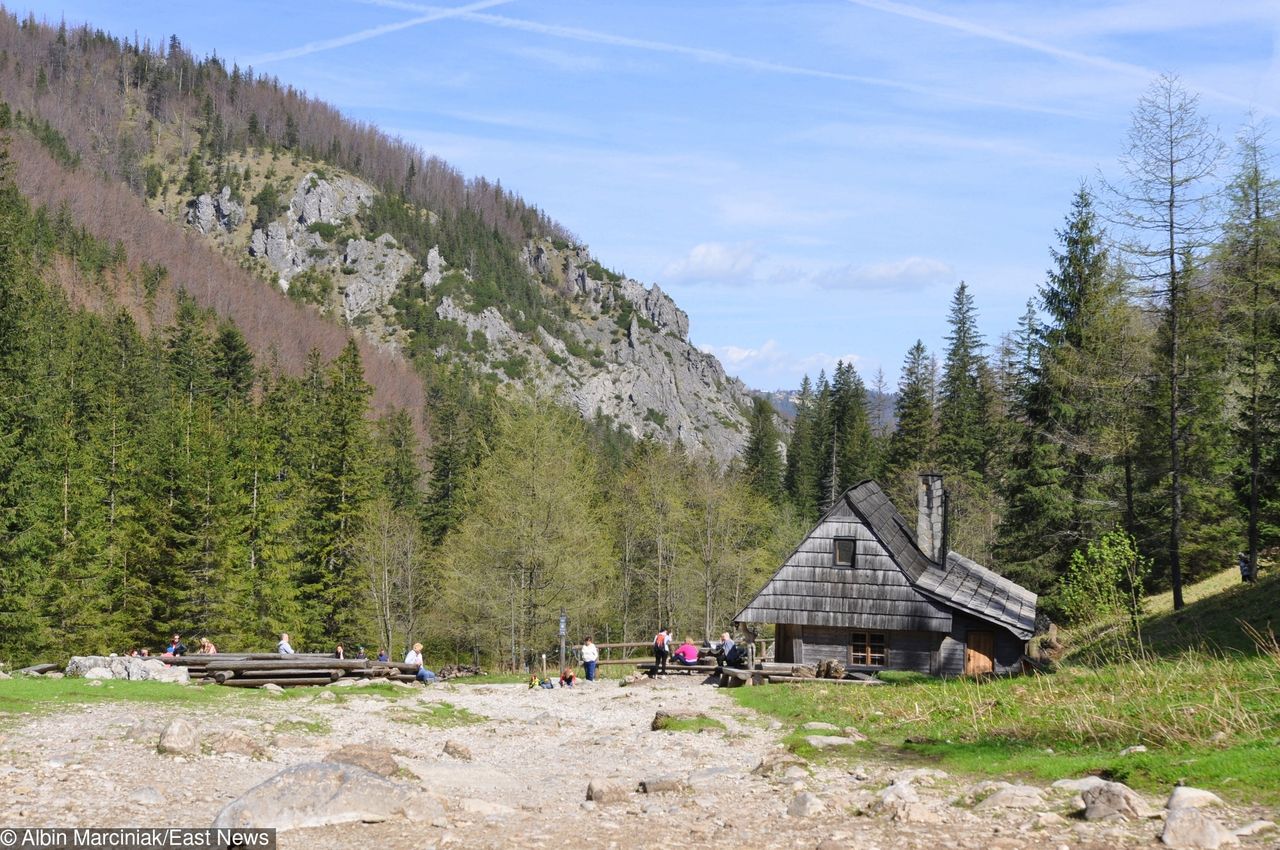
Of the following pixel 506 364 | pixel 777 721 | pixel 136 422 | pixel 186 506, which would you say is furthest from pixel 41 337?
pixel 506 364

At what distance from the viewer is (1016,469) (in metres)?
40.1

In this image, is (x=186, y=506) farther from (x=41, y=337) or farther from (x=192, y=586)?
(x=41, y=337)

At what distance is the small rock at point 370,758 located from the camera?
467 inches

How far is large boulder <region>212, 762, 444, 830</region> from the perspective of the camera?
9.12 metres

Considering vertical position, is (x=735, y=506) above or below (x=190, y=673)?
above

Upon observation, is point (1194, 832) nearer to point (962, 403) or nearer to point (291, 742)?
point (291, 742)

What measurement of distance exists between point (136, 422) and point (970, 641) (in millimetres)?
48087

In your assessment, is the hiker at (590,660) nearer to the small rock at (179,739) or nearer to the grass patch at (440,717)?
the grass patch at (440,717)

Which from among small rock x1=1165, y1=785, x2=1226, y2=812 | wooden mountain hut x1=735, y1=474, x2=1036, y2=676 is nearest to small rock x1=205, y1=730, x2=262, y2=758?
small rock x1=1165, y1=785, x2=1226, y2=812

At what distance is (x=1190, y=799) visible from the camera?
29.2ft

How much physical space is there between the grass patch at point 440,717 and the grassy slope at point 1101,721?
676 centimetres

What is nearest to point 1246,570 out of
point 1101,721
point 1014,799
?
point 1101,721

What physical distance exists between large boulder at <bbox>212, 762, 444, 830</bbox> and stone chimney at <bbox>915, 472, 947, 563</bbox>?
26.8 m

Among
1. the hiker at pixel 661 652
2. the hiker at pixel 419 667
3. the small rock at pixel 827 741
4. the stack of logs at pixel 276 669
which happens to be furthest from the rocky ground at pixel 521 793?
the hiker at pixel 661 652
